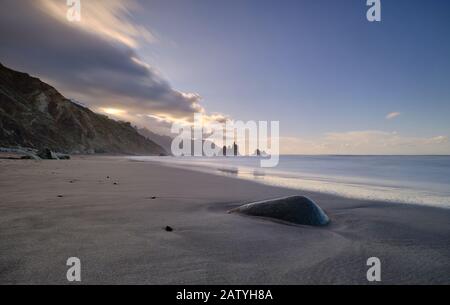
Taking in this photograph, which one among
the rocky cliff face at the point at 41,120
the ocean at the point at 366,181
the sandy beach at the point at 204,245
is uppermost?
the rocky cliff face at the point at 41,120

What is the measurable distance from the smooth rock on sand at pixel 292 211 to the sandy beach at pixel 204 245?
207 mm

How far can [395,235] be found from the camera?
10.4ft

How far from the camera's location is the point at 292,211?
385cm

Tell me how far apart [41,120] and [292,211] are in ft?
212

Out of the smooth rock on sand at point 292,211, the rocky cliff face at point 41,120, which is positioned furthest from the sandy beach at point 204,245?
the rocky cliff face at point 41,120

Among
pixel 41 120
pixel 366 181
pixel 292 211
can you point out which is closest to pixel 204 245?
pixel 292 211

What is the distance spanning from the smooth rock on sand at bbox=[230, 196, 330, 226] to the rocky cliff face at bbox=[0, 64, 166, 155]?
153 ft

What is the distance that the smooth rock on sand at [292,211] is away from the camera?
3715mm

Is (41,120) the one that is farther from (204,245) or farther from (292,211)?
(204,245)

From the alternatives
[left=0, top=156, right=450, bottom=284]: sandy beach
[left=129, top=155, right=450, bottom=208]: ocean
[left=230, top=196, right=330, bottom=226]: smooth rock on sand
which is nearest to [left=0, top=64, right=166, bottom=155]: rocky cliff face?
[left=129, top=155, right=450, bottom=208]: ocean

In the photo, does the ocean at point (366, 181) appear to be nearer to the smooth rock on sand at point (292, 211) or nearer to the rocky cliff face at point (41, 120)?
the smooth rock on sand at point (292, 211)

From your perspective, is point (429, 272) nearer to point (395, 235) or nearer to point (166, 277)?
point (395, 235)

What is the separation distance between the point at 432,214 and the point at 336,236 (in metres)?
2.65
